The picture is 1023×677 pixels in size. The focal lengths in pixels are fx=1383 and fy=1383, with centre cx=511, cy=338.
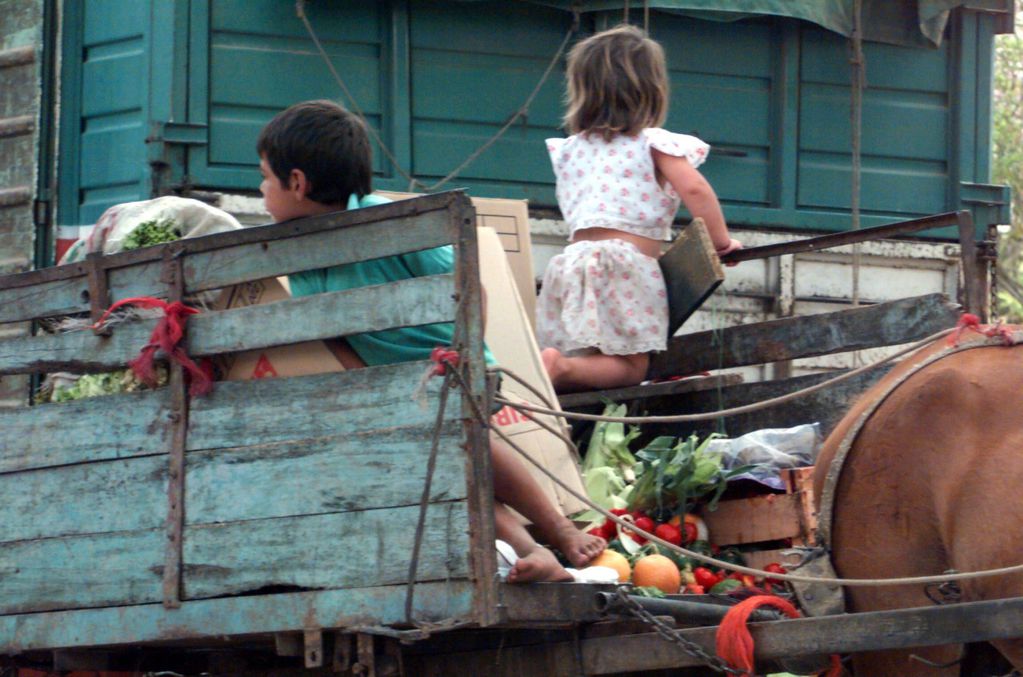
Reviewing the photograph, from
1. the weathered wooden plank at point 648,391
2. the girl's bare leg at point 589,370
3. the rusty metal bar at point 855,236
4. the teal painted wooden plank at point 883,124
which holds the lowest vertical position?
the weathered wooden plank at point 648,391

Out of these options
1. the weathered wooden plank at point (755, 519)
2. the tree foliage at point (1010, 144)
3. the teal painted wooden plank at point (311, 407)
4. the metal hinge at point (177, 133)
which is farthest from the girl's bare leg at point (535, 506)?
the tree foliage at point (1010, 144)

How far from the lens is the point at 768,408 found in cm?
436

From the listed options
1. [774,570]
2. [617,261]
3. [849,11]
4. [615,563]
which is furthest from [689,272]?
[849,11]

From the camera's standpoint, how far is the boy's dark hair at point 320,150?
3352 mm

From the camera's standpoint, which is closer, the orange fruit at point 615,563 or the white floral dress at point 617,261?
the orange fruit at point 615,563

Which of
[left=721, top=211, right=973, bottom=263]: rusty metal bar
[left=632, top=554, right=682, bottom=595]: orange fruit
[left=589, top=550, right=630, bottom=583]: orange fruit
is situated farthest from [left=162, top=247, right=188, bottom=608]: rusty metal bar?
[left=721, top=211, right=973, bottom=263]: rusty metal bar

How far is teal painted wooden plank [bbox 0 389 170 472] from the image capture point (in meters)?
3.18

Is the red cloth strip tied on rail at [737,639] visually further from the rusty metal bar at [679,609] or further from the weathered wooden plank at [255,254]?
the weathered wooden plank at [255,254]

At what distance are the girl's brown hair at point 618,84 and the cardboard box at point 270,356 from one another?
1642 millimetres

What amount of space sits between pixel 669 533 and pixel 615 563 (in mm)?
330

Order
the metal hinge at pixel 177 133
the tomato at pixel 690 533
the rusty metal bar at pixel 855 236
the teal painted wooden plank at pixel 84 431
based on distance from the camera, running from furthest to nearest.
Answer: the metal hinge at pixel 177 133, the rusty metal bar at pixel 855 236, the tomato at pixel 690 533, the teal painted wooden plank at pixel 84 431

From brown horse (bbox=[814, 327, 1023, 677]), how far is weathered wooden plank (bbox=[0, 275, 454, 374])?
1.02 m

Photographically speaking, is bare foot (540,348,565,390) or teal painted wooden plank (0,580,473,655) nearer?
teal painted wooden plank (0,580,473,655)

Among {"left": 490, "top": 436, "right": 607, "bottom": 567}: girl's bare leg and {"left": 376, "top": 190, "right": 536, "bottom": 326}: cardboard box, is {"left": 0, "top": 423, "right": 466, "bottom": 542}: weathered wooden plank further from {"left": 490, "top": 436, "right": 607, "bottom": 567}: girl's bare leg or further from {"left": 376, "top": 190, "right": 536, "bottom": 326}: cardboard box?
{"left": 376, "top": 190, "right": 536, "bottom": 326}: cardboard box
